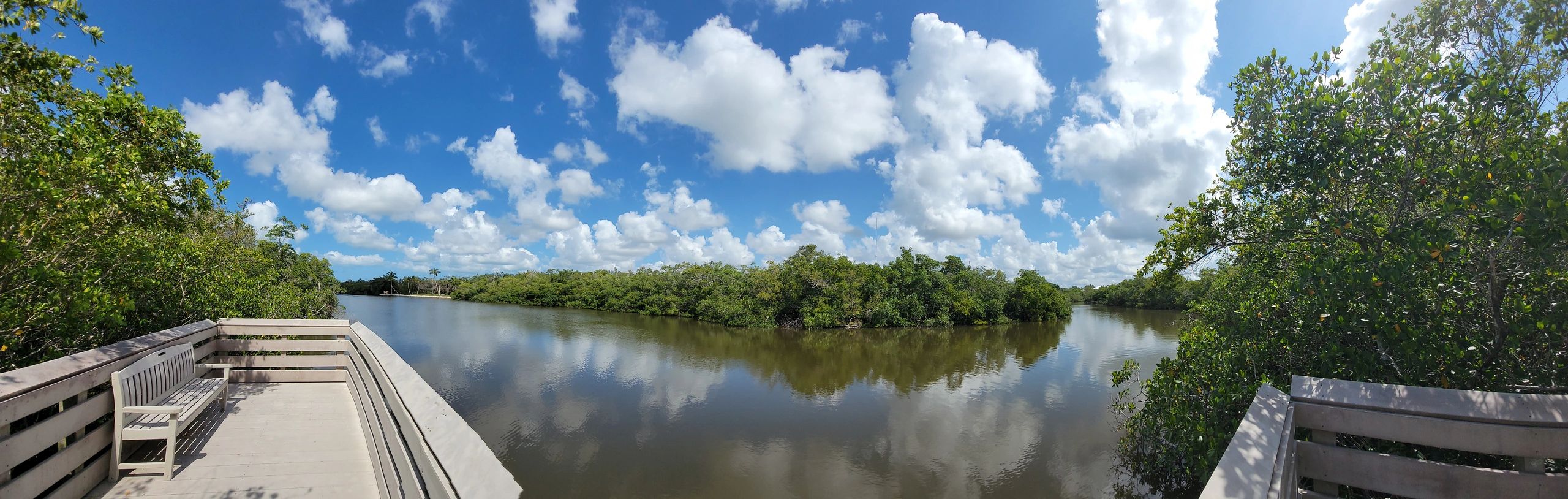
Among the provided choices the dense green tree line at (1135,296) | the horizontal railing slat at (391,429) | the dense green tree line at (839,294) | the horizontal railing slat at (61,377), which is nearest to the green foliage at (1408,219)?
the horizontal railing slat at (391,429)

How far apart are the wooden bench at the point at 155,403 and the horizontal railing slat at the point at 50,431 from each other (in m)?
0.07

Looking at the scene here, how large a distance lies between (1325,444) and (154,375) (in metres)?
6.05

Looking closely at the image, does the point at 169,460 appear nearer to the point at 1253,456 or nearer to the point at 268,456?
the point at 268,456

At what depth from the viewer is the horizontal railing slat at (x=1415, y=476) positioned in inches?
77.9

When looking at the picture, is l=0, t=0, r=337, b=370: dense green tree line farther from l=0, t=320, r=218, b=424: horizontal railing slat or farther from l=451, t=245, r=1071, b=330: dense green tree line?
l=451, t=245, r=1071, b=330: dense green tree line

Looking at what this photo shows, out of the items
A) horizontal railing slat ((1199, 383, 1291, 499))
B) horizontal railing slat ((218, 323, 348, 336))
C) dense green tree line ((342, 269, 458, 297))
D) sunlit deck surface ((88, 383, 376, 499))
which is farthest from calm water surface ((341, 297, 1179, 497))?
dense green tree line ((342, 269, 458, 297))

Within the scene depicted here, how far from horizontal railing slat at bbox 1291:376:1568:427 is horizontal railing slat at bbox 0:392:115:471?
503 cm

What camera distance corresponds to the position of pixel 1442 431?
77.9 inches

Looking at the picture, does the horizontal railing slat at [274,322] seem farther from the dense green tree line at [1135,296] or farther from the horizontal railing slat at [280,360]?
the dense green tree line at [1135,296]

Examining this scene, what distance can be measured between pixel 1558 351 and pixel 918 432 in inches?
264

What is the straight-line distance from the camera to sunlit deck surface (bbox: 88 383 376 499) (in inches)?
108

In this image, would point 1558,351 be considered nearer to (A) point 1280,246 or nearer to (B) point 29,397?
(A) point 1280,246

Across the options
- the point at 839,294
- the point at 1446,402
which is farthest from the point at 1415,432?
the point at 839,294

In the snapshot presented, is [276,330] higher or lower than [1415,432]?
higher
